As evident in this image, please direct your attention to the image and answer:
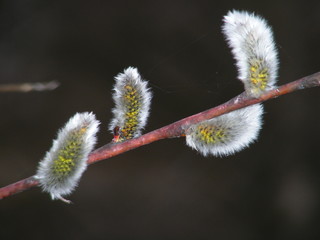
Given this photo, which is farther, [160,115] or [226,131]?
[160,115]

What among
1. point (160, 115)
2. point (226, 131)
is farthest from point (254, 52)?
point (160, 115)

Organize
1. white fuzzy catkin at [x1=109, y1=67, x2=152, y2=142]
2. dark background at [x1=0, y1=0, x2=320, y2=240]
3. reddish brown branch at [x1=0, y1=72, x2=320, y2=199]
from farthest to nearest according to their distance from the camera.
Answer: dark background at [x1=0, y1=0, x2=320, y2=240]
white fuzzy catkin at [x1=109, y1=67, x2=152, y2=142]
reddish brown branch at [x1=0, y1=72, x2=320, y2=199]

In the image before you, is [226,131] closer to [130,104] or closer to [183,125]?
[183,125]

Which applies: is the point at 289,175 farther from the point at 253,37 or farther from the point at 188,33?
the point at 253,37

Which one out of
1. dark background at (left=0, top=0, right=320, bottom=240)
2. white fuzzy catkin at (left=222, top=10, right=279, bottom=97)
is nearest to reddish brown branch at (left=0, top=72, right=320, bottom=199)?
white fuzzy catkin at (left=222, top=10, right=279, bottom=97)

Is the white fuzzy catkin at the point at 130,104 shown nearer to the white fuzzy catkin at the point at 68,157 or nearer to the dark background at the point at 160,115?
the white fuzzy catkin at the point at 68,157

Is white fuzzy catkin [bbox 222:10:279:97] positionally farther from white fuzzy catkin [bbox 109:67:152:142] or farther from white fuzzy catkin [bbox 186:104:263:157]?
white fuzzy catkin [bbox 109:67:152:142]
